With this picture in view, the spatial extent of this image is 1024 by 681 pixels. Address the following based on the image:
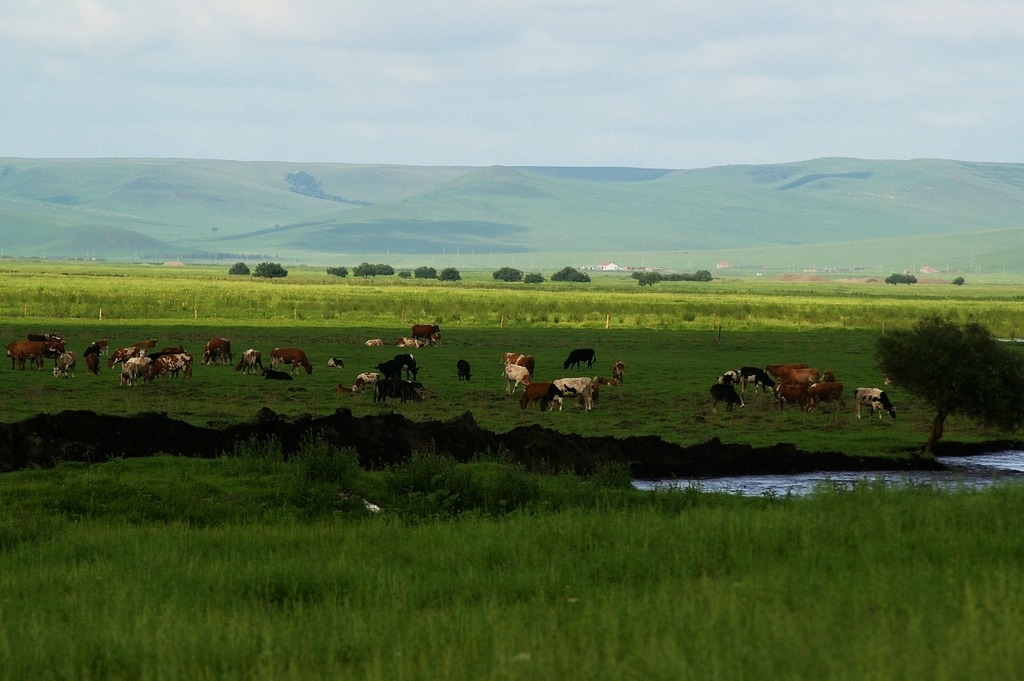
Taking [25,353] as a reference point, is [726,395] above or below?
below

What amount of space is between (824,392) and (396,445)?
15411mm

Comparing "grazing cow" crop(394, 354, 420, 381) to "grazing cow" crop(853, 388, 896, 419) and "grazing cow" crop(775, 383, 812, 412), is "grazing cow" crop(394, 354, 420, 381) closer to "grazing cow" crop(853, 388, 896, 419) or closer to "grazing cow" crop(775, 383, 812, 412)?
"grazing cow" crop(775, 383, 812, 412)

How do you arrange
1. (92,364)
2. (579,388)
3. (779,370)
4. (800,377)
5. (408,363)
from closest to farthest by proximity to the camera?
(579,388), (800,377), (92,364), (779,370), (408,363)

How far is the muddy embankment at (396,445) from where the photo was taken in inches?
935

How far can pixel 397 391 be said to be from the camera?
3822cm

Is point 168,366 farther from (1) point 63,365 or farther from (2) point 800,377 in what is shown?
(2) point 800,377

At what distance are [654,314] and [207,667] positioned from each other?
75867 mm

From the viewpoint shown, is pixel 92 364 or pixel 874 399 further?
pixel 92 364

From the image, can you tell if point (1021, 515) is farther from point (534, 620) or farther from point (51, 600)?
point (51, 600)

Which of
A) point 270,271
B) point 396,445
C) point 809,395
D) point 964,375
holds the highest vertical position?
point 270,271

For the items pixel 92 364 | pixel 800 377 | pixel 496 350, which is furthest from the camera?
pixel 496 350

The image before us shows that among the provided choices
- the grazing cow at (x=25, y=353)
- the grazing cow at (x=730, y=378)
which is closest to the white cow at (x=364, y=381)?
the grazing cow at (x=730, y=378)

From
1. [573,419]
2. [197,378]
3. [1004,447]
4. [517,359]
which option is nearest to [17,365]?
[197,378]

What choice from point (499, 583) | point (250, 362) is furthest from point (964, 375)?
point (250, 362)
